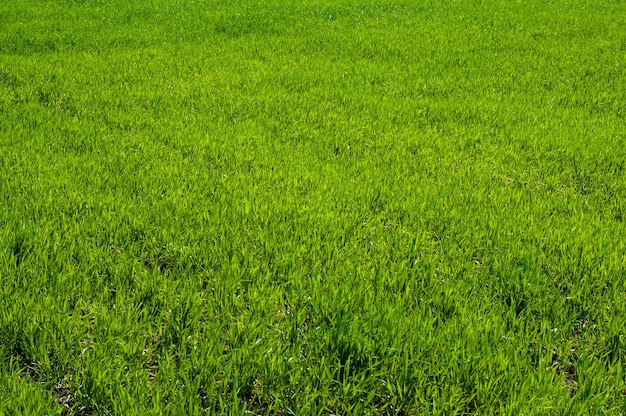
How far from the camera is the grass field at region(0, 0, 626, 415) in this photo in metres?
2.56

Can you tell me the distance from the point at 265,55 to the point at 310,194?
19.8 feet

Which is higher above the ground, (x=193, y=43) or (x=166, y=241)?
(x=193, y=43)

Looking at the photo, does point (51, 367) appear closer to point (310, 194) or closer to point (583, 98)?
point (310, 194)

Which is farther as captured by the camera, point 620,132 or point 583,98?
point 583,98

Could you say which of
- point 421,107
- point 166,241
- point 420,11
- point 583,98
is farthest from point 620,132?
point 420,11

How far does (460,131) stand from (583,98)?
2.57 m

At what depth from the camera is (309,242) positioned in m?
3.80

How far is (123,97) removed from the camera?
7.29 meters

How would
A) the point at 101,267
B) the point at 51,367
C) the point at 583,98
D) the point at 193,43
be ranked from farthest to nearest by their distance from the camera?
the point at 193,43
the point at 583,98
the point at 101,267
the point at 51,367

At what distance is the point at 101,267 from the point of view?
11.2 ft

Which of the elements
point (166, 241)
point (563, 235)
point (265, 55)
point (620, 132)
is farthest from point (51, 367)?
point (265, 55)

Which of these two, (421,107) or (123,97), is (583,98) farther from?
(123,97)

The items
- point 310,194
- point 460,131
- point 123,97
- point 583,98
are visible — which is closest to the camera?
point 310,194

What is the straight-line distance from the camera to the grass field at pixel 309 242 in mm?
2561
